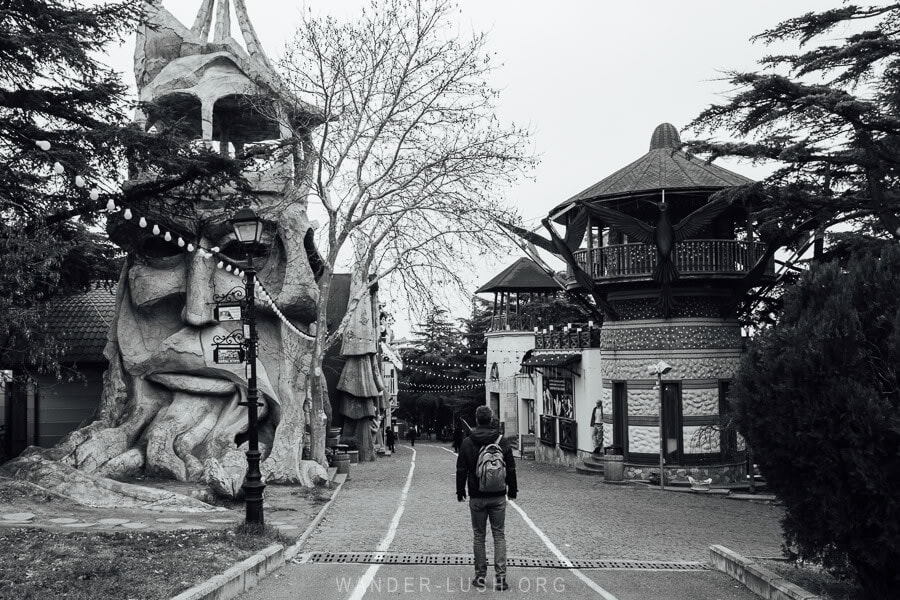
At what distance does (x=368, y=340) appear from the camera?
3650 centimetres

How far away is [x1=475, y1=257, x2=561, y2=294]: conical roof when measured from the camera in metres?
41.9

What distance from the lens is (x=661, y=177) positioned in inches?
949

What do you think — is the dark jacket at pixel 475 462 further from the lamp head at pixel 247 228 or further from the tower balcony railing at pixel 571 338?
the tower balcony railing at pixel 571 338

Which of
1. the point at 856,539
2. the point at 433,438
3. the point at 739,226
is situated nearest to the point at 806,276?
the point at 856,539

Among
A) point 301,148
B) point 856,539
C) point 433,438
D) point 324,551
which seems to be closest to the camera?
point 856,539

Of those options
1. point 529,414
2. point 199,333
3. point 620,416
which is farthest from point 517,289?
point 199,333

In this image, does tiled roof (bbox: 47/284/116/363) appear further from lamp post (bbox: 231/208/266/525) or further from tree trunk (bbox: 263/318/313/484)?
lamp post (bbox: 231/208/266/525)

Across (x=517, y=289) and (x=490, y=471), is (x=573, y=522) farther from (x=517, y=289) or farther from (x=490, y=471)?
(x=517, y=289)

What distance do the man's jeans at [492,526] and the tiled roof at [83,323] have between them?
18.8 m

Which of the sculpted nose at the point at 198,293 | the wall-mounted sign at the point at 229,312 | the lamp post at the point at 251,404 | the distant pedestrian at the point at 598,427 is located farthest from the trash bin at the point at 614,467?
the wall-mounted sign at the point at 229,312

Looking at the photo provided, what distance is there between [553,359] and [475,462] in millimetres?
22756

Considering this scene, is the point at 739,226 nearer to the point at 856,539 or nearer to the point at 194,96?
the point at 194,96

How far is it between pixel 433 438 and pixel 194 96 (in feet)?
168

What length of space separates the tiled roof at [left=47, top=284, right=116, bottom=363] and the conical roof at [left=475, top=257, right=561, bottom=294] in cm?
1955
